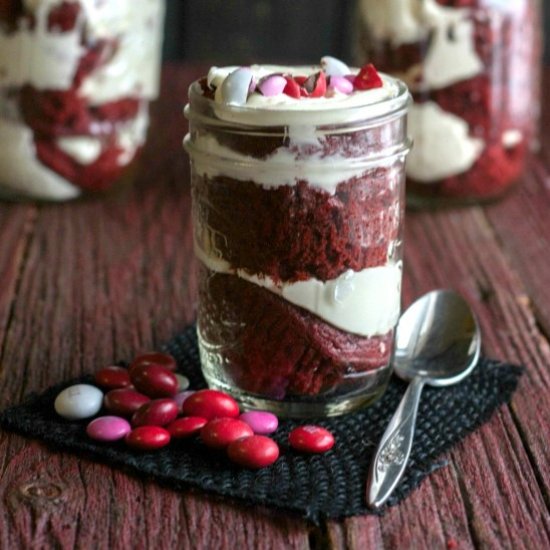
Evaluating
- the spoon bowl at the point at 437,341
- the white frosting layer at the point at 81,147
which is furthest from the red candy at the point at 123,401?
the white frosting layer at the point at 81,147

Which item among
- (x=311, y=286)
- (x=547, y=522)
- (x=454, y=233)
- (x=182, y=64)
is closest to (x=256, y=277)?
(x=311, y=286)

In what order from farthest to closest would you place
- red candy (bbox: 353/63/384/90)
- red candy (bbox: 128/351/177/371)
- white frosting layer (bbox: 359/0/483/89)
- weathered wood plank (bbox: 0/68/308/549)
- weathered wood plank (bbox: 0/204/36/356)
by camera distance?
1. white frosting layer (bbox: 359/0/483/89)
2. weathered wood plank (bbox: 0/204/36/356)
3. red candy (bbox: 128/351/177/371)
4. red candy (bbox: 353/63/384/90)
5. weathered wood plank (bbox: 0/68/308/549)

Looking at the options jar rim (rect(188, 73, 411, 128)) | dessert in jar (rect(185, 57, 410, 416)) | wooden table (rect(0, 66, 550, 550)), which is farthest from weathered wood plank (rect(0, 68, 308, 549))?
jar rim (rect(188, 73, 411, 128))

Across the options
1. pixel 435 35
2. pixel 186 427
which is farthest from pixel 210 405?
pixel 435 35

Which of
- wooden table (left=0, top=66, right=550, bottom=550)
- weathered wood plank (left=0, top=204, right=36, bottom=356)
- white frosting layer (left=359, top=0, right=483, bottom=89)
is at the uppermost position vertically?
white frosting layer (left=359, top=0, right=483, bottom=89)

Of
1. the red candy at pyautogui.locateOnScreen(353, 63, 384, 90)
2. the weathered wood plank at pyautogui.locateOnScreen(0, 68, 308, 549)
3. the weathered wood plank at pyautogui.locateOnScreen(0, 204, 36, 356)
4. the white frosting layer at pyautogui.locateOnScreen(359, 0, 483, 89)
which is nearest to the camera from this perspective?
the weathered wood plank at pyautogui.locateOnScreen(0, 68, 308, 549)

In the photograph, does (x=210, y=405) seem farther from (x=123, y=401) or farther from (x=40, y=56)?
(x=40, y=56)

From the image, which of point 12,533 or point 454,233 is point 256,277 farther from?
point 454,233

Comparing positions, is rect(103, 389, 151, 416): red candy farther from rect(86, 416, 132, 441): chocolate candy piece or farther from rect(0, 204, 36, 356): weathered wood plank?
rect(0, 204, 36, 356): weathered wood plank

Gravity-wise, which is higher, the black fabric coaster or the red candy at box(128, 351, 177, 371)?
the black fabric coaster

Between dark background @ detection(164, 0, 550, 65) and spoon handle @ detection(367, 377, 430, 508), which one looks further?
dark background @ detection(164, 0, 550, 65)
